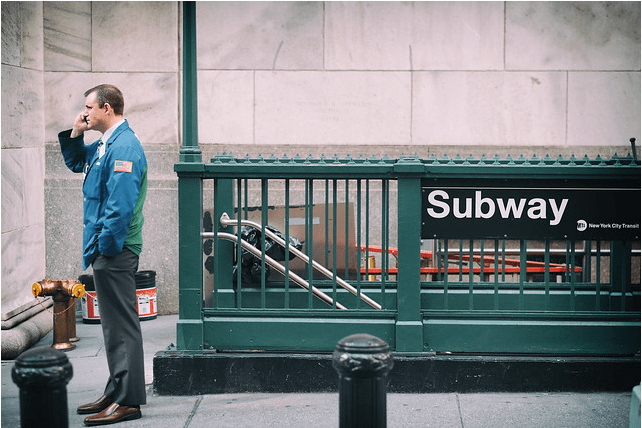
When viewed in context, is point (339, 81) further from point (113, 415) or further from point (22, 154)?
point (113, 415)

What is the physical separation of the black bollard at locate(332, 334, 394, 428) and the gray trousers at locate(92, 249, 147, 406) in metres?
1.83

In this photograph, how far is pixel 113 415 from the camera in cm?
535


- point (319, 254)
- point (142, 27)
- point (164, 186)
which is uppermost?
point (142, 27)

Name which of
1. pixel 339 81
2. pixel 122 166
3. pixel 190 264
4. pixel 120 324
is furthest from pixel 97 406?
pixel 339 81

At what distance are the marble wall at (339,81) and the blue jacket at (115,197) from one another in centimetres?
366

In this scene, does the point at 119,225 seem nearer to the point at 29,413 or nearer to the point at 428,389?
the point at 29,413

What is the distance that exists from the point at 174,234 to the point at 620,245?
15.8ft

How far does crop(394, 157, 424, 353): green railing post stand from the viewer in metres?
5.82

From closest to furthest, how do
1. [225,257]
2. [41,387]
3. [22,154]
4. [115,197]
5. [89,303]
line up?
[41,387]
[115,197]
[225,257]
[22,154]
[89,303]

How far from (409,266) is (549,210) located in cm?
100

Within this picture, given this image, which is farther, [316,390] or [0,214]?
[0,214]

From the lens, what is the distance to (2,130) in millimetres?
7656

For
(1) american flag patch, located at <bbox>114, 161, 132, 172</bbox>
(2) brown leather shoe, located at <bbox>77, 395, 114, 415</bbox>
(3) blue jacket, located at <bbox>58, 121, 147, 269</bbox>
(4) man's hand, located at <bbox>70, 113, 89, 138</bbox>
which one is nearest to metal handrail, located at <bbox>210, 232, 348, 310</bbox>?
(3) blue jacket, located at <bbox>58, 121, 147, 269</bbox>

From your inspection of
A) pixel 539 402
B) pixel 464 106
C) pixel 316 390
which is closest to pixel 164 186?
pixel 464 106
